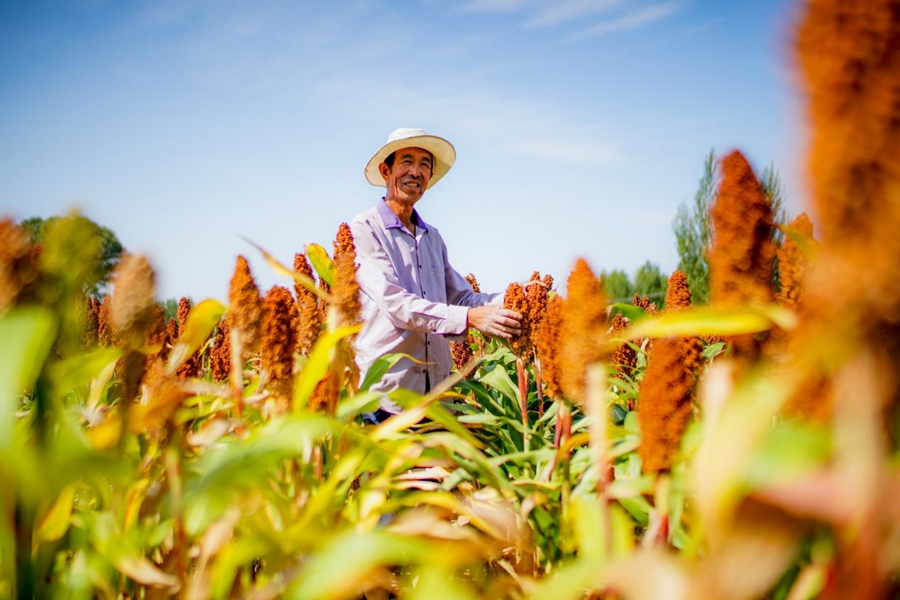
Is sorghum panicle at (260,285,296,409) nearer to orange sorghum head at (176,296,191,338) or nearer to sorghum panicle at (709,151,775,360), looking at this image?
sorghum panicle at (709,151,775,360)

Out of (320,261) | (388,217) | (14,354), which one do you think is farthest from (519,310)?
(14,354)

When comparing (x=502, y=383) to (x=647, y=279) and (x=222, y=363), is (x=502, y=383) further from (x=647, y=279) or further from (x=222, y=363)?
(x=647, y=279)

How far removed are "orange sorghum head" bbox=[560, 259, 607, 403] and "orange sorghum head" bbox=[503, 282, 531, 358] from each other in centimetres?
123

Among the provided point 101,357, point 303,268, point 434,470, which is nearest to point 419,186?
point 303,268

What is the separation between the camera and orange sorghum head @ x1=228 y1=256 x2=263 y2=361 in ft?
5.46

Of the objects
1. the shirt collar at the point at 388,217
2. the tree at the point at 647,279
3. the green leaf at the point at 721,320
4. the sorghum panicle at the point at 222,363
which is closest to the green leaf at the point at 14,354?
the green leaf at the point at 721,320

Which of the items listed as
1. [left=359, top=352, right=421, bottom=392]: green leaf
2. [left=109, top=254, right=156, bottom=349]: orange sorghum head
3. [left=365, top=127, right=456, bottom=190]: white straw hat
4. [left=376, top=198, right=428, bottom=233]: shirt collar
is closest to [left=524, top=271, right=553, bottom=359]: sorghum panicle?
[left=359, top=352, right=421, bottom=392]: green leaf

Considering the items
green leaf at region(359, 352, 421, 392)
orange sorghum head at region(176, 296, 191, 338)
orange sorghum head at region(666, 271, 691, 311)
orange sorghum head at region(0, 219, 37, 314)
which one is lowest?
green leaf at region(359, 352, 421, 392)

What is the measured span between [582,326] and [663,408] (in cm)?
25

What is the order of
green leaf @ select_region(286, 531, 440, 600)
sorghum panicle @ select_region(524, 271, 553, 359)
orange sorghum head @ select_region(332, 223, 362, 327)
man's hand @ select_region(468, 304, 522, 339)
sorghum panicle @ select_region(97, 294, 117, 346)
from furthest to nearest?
sorghum panicle @ select_region(97, 294, 117, 346) → sorghum panicle @ select_region(524, 271, 553, 359) → man's hand @ select_region(468, 304, 522, 339) → orange sorghum head @ select_region(332, 223, 362, 327) → green leaf @ select_region(286, 531, 440, 600)

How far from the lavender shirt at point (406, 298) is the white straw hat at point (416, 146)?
0.44 metres

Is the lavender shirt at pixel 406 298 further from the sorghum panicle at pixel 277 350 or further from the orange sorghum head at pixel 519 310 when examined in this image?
the sorghum panicle at pixel 277 350

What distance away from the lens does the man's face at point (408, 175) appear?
4047 millimetres

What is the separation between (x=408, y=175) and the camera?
4.07 m
